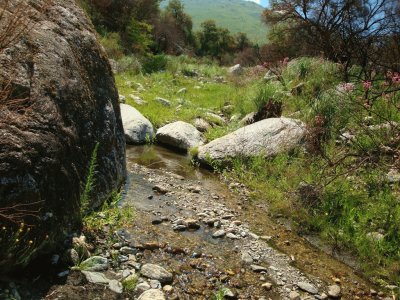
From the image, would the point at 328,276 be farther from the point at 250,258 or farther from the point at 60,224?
the point at 60,224

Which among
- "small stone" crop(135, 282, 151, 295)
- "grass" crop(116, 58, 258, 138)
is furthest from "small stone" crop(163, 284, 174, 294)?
"grass" crop(116, 58, 258, 138)

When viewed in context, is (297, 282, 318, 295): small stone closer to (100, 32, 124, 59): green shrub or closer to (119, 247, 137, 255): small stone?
(119, 247, 137, 255): small stone

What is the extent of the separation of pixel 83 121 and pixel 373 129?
5.09 meters

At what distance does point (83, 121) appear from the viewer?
14.5 feet

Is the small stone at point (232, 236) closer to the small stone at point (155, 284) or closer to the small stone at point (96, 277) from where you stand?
the small stone at point (155, 284)

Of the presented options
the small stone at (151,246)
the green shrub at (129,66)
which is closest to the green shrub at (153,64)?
the green shrub at (129,66)

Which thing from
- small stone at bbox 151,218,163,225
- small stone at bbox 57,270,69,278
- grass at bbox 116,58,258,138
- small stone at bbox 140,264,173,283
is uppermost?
→ grass at bbox 116,58,258,138

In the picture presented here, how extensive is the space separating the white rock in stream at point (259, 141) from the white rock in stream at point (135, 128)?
1463 millimetres

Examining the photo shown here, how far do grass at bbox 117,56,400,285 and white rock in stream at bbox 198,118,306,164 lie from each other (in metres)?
0.21

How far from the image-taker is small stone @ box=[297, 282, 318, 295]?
4.27 m

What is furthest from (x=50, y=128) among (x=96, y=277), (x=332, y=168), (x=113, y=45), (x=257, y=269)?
(x=113, y=45)

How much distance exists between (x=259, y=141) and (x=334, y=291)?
13.5ft

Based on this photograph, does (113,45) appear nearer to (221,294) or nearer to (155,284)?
(155,284)

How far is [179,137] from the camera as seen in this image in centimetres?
903
